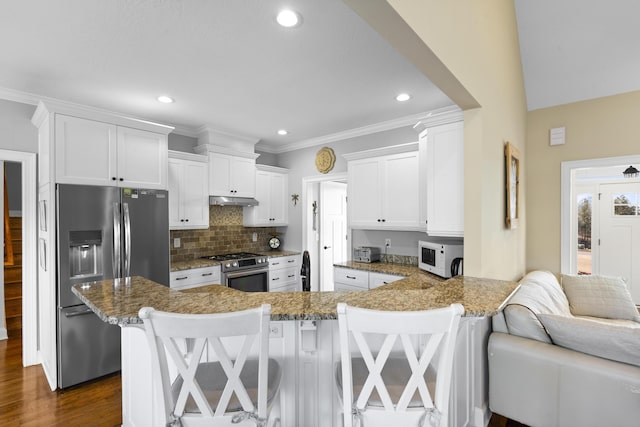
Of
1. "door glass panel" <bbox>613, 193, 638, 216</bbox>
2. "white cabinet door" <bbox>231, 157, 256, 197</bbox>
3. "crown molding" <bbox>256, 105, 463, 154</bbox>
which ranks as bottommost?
"door glass panel" <bbox>613, 193, 638, 216</bbox>

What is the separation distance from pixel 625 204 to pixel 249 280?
6.27 meters

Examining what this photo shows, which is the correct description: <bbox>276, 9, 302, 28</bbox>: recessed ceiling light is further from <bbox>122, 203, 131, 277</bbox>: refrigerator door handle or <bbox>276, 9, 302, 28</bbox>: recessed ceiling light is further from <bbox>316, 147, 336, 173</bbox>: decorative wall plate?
<bbox>316, 147, 336, 173</bbox>: decorative wall plate

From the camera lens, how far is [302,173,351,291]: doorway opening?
16.9ft

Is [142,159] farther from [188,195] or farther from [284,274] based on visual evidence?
[284,274]

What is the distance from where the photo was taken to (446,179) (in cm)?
267

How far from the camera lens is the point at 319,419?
62.2 inches

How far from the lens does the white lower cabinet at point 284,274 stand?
184 inches

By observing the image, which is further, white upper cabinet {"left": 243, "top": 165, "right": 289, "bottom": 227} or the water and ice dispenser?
white upper cabinet {"left": 243, "top": 165, "right": 289, "bottom": 227}

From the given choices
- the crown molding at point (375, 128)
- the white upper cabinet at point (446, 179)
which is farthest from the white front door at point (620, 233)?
the white upper cabinet at point (446, 179)

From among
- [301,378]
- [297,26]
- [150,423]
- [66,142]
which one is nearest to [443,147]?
[297,26]

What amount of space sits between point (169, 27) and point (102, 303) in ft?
5.61

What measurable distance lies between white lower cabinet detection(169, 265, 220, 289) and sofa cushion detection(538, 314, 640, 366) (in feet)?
11.0

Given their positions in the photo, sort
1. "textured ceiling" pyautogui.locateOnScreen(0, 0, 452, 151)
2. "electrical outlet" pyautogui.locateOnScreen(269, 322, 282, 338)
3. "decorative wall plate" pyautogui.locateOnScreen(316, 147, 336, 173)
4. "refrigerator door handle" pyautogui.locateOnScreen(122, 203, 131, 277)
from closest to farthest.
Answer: "electrical outlet" pyautogui.locateOnScreen(269, 322, 282, 338) → "textured ceiling" pyautogui.locateOnScreen(0, 0, 452, 151) → "refrigerator door handle" pyautogui.locateOnScreen(122, 203, 131, 277) → "decorative wall plate" pyautogui.locateOnScreen(316, 147, 336, 173)

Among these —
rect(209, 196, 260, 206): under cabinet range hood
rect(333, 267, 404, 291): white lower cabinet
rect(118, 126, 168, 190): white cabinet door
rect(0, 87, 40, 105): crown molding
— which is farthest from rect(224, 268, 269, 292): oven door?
rect(0, 87, 40, 105): crown molding
